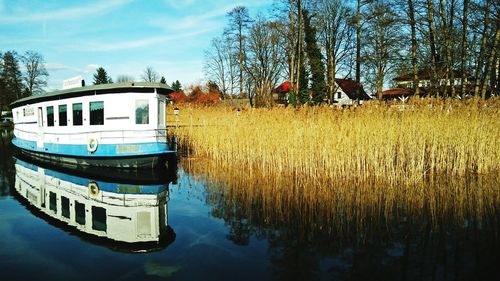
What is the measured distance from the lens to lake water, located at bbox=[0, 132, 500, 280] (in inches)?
174

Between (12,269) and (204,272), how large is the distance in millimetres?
2647

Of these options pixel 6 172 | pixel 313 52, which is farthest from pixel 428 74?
pixel 313 52

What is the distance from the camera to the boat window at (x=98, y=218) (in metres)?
6.43

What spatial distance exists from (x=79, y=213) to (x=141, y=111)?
5499 millimetres

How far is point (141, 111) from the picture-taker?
1216 centimetres

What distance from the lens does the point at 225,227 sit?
620 cm

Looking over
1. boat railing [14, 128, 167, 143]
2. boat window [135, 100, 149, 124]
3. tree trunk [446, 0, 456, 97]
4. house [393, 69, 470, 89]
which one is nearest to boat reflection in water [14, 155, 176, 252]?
boat railing [14, 128, 167, 143]

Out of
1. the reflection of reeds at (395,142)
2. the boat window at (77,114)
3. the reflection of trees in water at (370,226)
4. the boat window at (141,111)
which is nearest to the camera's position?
the reflection of trees in water at (370,226)

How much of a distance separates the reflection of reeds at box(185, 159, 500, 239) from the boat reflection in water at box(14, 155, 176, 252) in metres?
1.41

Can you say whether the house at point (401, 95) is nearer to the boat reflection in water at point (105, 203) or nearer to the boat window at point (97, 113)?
the boat reflection in water at point (105, 203)

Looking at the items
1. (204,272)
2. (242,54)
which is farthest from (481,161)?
(242,54)

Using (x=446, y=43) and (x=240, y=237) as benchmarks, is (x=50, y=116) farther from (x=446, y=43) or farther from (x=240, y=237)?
(x=446, y=43)

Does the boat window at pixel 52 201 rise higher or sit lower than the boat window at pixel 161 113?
lower

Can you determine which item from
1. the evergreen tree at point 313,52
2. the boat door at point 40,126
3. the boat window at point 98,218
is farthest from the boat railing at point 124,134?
the evergreen tree at point 313,52
